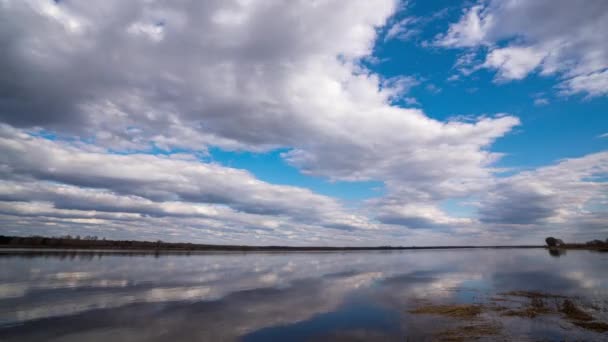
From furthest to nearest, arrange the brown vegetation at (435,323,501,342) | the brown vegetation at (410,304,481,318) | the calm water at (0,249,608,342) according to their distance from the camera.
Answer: the brown vegetation at (410,304,481,318)
the calm water at (0,249,608,342)
the brown vegetation at (435,323,501,342)

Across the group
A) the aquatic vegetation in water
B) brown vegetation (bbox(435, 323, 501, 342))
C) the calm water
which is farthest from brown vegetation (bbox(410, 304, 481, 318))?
brown vegetation (bbox(435, 323, 501, 342))

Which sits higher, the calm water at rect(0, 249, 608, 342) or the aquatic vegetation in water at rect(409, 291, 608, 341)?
the aquatic vegetation in water at rect(409, 291, 608, 341)

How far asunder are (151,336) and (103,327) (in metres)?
4.34

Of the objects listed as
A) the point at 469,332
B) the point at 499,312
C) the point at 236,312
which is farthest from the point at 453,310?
the point at 236,312

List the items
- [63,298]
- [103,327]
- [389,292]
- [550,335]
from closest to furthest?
[550,335] → [103,327] → [63,298] → [389,292]

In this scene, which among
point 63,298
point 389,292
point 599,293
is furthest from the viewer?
point 389,292

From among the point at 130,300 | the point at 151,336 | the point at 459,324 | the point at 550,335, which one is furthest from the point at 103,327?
the point at 550,335

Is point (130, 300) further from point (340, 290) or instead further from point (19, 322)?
point (340, 290)

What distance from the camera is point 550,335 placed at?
19109 millimetres

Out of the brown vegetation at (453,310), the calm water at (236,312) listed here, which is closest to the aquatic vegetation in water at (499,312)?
the brown vegetation at (453,310)

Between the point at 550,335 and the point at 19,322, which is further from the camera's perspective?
the point at 19,322

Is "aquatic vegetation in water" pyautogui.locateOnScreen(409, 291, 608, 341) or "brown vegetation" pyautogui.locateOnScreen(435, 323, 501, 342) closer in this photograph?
"brown vegetation" pyautogui.locateOnScreen(435, 323, 501, 342)

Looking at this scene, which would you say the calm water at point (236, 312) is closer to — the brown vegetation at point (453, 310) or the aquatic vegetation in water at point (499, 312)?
the aquatic vegetation in water at point (499, 312)

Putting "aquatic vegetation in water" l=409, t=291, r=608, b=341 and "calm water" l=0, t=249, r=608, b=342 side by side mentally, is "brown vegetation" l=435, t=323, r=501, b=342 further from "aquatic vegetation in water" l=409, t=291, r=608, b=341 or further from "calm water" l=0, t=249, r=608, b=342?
"calm water" l=0, t=249, r=608, b=342
